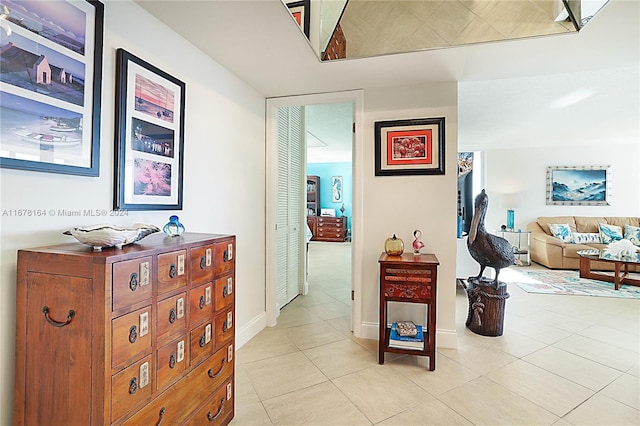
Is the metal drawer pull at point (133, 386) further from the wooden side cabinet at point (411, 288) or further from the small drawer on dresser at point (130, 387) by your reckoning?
the wooden side cabinet at point (411, 288)

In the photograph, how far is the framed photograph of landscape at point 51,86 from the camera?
1.12m

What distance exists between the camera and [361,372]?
2.28 m

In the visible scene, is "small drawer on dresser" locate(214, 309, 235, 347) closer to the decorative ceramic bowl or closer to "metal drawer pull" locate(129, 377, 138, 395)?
"metal drawer pull" locate(129, 377, 138, 395)

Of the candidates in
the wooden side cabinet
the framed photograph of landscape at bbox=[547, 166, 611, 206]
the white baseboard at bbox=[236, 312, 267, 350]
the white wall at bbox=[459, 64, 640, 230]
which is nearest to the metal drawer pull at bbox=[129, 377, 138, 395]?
the white baseboard at bbox=[236, 312, 267, 350]

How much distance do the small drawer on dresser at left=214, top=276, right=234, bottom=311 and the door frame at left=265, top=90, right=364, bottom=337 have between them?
1.41m

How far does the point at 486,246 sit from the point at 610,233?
4.60 metres

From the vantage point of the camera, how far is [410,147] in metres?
2.75

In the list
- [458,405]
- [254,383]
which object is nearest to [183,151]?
[254,383]

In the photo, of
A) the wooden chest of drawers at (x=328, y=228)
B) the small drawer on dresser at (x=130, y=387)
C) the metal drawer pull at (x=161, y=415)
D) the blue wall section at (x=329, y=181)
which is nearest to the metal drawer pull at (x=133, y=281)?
the small drawer on dresser at (x=130, y=387)

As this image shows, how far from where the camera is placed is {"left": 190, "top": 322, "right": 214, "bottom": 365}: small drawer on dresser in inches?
57.2

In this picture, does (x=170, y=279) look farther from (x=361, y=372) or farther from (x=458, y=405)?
(x=458, y=405)

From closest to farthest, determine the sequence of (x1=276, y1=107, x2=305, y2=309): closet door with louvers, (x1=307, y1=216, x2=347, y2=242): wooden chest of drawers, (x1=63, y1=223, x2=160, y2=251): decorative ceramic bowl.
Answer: (x1=63, y1=223, x2=160, y2=251): decorative ceramic bowl, (x1=276, y1=107, x2=305, y2=309): closet door with louvers, (x1=307, y1=216, x2=347, y2=242): wooden chest of drawers

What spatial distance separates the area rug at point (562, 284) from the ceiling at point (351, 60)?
3.19 m

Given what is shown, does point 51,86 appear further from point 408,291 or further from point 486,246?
point 486,246
